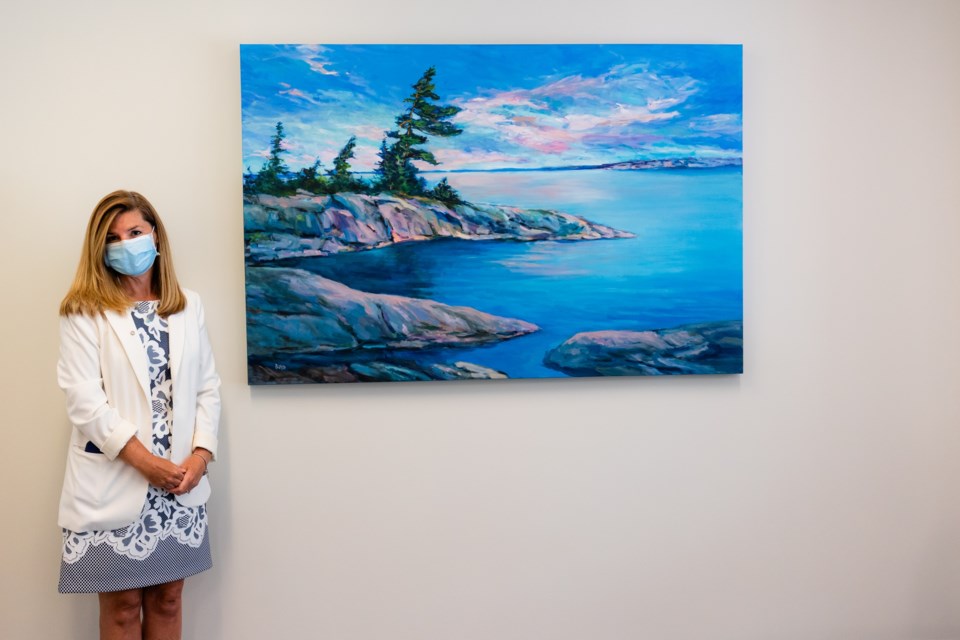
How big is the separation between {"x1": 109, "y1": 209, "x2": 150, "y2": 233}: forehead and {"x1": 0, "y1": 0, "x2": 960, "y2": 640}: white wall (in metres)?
0.16

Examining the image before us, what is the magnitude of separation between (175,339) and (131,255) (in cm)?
23

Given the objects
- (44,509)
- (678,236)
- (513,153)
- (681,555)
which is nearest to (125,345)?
(44,509)

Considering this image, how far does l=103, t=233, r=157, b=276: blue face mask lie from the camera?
1.87 meters

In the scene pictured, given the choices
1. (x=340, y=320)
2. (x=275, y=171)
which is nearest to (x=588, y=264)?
(x=340, y=320)

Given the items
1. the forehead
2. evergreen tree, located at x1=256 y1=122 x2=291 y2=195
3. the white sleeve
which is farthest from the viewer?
evergreen tree, located at x1=256 y1=122 x2=291 y2=195

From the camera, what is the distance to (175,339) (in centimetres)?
190

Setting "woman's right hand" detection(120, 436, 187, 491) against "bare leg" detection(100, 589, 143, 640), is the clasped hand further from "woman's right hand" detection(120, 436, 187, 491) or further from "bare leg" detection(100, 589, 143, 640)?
"bare leg" detection(100, 589, 143, 640)

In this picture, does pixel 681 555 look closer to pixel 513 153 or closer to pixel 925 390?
pixel 925 390

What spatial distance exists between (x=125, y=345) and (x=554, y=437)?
118 cm

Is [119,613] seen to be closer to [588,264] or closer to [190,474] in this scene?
[190,474]

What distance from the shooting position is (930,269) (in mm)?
2244

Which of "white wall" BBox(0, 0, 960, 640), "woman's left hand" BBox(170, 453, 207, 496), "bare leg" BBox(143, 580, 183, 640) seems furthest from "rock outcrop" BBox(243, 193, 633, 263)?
"bare leg" BBox(143, 580, 183, 640)

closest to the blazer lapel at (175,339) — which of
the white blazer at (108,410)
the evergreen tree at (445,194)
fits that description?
the white blazer at (108,410)

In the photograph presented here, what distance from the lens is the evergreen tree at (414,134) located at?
2.08 metres
